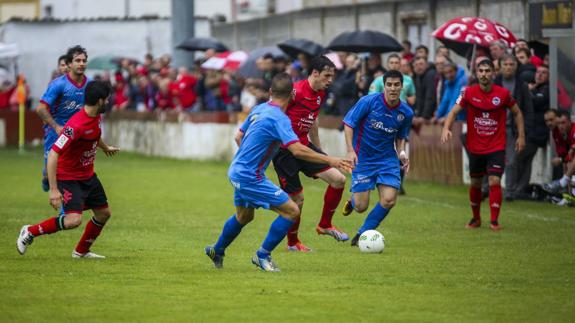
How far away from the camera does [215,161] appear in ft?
102

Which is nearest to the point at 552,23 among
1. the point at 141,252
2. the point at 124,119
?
the point at 141,252

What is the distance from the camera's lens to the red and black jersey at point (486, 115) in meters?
15.8

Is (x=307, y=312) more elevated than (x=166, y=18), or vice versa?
(x=166, y=18)

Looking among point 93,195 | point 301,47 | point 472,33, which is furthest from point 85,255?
point 301,47

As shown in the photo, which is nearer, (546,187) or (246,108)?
(546,187)

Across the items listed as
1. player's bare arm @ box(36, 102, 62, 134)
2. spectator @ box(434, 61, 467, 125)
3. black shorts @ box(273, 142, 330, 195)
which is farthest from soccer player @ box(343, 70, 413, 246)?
spectator @ box(434, 61, 467, 125)

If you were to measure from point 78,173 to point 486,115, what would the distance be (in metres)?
5.68

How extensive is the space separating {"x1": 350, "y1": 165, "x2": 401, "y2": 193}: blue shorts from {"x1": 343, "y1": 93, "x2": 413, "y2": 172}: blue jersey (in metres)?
0.05

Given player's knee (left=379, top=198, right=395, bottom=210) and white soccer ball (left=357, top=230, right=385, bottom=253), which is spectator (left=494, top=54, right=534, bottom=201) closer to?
player's knee (left=379, top=198, right=395, bottom=210)

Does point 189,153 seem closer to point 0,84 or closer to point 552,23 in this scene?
point 0,84

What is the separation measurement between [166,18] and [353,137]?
31775 millimetres

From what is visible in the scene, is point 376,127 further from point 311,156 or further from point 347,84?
point 347,84

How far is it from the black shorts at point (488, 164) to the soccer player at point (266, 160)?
493 centimetres

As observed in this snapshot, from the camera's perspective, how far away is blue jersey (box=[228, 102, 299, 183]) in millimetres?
11141
